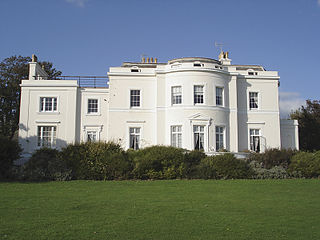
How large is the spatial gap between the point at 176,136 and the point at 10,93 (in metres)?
21.1

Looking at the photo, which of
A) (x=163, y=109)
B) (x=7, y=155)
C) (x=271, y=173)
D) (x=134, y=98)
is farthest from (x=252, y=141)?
(x=7, y=155)

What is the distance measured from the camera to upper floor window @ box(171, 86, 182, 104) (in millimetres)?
27844

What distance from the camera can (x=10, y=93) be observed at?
38.3m

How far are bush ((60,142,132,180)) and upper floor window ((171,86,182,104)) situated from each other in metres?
9.29

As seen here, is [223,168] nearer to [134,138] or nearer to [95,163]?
[95,163]

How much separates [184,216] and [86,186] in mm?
7460

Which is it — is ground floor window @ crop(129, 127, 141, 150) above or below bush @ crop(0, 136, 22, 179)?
above

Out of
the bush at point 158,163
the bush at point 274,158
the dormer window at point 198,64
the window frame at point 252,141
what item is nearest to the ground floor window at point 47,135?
the bush at point 158,163

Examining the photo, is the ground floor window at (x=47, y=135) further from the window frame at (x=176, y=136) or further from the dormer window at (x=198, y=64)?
the dormer window at (x=198, y=64)

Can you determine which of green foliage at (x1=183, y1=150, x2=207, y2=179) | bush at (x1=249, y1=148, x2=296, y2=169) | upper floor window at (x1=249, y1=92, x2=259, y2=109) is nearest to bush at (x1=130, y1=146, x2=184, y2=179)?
green foliage at (x1=183, y1=150, x2=207, y2=179)

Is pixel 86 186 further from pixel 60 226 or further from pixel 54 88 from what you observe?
pixel 54 88

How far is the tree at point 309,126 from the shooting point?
123 feet

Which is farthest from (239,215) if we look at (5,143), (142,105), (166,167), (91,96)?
(91,96)

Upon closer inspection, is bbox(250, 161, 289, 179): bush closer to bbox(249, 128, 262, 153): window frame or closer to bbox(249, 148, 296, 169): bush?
bbox(249, 148, 296, 169): bush
